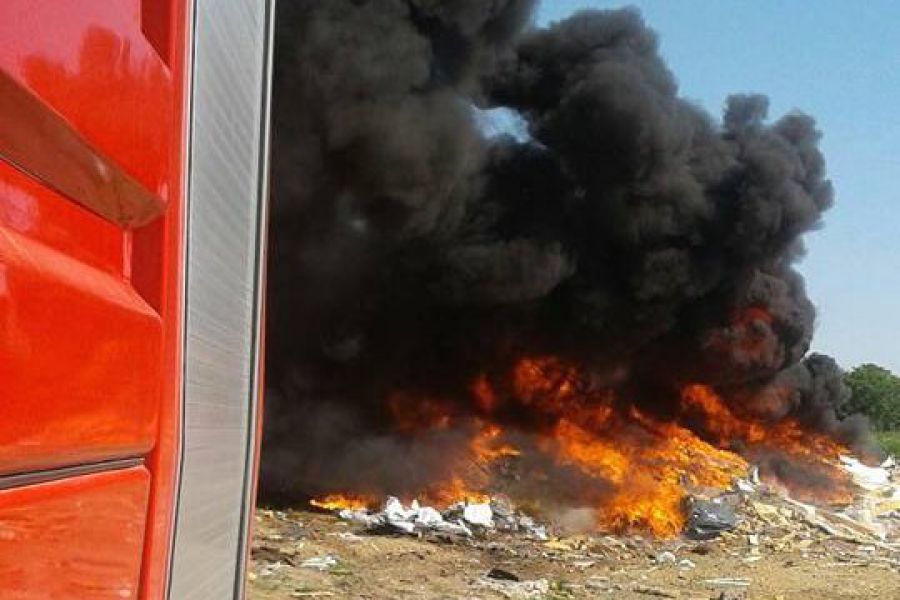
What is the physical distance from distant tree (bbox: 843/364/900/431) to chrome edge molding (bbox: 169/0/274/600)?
5077cm

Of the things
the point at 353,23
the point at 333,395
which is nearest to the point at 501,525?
the point at 333,395

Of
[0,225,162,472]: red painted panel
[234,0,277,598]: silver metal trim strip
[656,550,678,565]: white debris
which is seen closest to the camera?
[0,225,162,472]: red painted panel

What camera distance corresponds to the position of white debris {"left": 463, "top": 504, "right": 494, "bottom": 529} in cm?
1456

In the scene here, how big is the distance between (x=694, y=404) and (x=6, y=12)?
2376 centimetres

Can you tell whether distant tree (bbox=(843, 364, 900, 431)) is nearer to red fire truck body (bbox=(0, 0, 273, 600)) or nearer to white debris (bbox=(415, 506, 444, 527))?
white debris (bbox=(415, 506, 444, 527))

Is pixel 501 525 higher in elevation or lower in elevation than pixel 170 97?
lower

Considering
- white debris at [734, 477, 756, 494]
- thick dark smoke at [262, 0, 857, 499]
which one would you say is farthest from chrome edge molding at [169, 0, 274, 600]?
white debris at [734, 477, 756, 494]

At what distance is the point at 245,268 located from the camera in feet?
Result: 6.23

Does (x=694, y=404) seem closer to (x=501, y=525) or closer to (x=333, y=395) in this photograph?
(x=333, y=395)

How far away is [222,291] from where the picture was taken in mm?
1729

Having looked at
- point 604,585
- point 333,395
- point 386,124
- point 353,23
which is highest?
point 353,23

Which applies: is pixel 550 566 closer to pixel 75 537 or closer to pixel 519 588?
pixel 519 588

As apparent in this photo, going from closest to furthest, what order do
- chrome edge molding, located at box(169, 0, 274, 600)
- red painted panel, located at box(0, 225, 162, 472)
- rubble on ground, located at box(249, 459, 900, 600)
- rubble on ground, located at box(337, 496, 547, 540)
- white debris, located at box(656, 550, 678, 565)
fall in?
red painted panel, located at box(0, 225, 162, 472) → chrome edge molding, located at box(169, 0, 274, 600) → rubble on ground, located at box(249, 459, 900, 600) → white debris, located at box(656, 550, 678, 565) → rubble on ground, located at box(337, 496, 547, 540)

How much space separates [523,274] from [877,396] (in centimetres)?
3785
